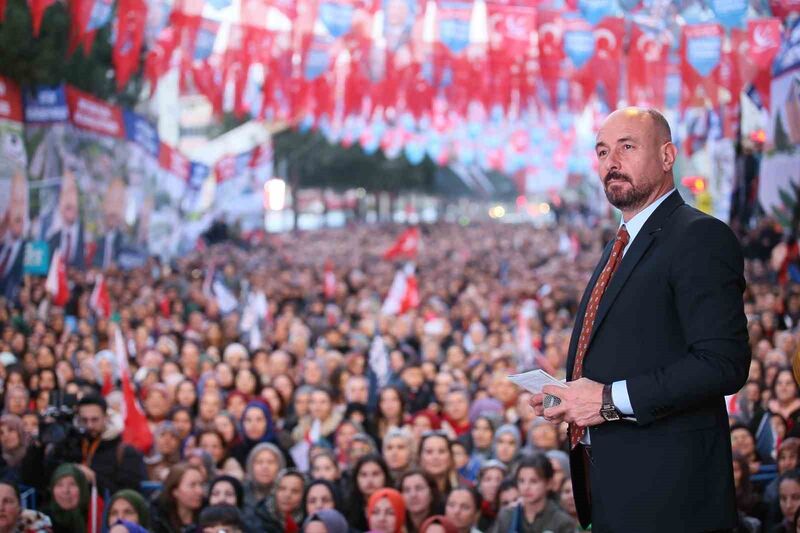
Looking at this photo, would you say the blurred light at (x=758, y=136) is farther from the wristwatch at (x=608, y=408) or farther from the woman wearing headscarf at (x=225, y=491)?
the wristwatch at (x=608, y=408)

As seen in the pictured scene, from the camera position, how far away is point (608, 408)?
344cm

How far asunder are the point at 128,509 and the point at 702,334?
16.2 ft

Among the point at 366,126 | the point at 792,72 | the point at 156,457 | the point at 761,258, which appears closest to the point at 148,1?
the point at 792,72

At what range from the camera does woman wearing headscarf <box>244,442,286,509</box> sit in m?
8.66

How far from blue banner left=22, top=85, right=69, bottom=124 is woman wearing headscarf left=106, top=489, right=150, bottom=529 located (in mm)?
18793

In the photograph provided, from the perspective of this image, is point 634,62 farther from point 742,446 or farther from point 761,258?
point 742,446

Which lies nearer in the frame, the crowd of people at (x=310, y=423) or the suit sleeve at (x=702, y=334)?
the suit sleeve at (x=702, y=334)

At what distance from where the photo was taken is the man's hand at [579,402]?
346 cm

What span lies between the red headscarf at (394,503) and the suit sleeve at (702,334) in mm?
4384

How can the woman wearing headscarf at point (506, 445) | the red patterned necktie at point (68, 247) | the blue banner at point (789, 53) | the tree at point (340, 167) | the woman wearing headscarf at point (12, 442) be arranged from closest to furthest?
the woman wearing headscarf at point (12, 442) → the woman wearing headscarf at point (506, 445) → the blue banner at point (789, 53) → the red patterned necktie at point (68, 247) → the tree at point (340, 167)

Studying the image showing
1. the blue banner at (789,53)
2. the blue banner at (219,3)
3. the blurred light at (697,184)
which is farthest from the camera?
the blurred light at (697,184)

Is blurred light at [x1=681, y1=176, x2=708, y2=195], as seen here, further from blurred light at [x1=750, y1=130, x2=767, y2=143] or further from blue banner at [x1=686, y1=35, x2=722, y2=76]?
blue banner at [x1=686, y1=35, x2=722, y2=76]

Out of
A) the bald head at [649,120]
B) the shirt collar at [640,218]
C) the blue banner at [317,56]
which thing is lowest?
the shirt collar at [640,218]

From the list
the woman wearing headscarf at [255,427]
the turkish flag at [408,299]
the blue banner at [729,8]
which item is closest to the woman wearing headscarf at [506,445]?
the woman wearing headscarf at [255,427]
